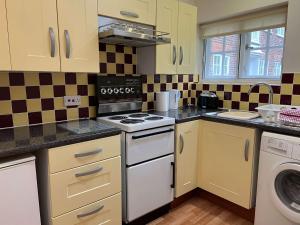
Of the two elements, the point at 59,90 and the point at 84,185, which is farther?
the point at 59,90

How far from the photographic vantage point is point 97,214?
1.54 m

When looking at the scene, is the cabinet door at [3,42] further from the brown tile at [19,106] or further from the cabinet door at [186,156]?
the cabinet door at [186,156]

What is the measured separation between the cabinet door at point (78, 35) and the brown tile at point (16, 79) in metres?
0.36

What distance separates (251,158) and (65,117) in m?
1.57

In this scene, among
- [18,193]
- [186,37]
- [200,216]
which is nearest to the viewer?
[18,193]

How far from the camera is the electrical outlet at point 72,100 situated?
184 cm

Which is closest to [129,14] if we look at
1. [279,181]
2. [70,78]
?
[70,78]

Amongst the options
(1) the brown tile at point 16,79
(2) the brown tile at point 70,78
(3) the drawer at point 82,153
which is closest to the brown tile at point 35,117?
(1) the brown tile at point 16,79

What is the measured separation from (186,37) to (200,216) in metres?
1.73

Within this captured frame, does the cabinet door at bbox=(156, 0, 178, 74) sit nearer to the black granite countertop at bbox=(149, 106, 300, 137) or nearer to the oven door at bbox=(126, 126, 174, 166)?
the black granite countertop at bbox=(149, 106, 300, 137)

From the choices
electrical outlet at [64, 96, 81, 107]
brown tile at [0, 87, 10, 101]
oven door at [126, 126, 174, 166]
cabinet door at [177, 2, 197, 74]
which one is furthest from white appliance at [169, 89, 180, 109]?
brown tile at [0, 87, 10, 101]

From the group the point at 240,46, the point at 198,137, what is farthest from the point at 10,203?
the point at 240,46

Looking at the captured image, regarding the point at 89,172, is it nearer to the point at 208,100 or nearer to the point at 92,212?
the point at 92,212

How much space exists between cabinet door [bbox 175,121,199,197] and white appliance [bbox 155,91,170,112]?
1.32 feet
